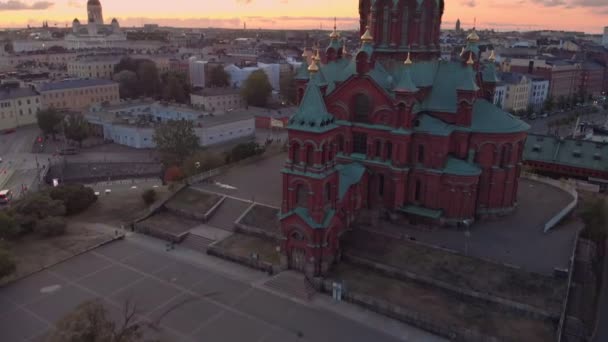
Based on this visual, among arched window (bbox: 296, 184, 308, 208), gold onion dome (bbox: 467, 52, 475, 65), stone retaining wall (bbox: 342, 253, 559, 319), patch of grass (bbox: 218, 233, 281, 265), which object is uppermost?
gold onion dome (bbox: 467, 52, 475, 65)

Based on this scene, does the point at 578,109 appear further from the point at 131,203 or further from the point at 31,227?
the point at 31,227

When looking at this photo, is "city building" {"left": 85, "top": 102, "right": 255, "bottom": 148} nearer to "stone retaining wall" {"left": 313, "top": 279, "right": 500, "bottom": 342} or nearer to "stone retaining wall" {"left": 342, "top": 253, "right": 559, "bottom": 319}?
Answer: "stone retaining wall" {"left": 342, "top": 253, "right": 559, "bottom": 319}

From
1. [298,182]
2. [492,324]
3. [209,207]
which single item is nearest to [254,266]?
[298,182]

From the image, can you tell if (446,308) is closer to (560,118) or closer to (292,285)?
(292,285)

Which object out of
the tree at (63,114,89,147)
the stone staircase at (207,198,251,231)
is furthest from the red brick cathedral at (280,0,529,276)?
the tree at (63,114,89,147)

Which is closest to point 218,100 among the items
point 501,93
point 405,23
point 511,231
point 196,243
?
point 501,93
